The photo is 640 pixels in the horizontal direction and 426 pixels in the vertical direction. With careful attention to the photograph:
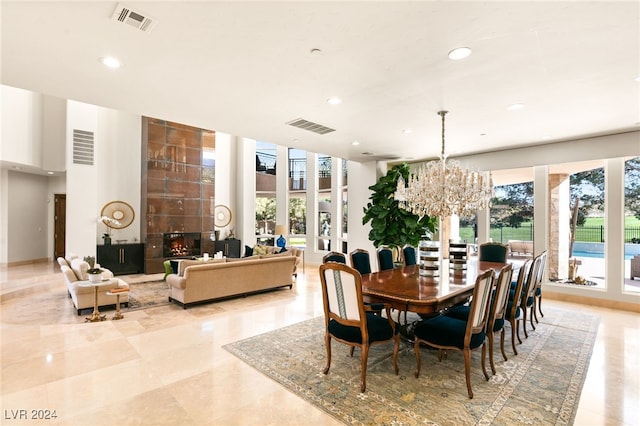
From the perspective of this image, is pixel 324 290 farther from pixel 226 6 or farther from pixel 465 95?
pixel 465 95

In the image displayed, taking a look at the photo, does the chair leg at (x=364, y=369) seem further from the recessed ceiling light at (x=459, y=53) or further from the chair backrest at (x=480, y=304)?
the recessed ceiling light at (x=459, y=53)

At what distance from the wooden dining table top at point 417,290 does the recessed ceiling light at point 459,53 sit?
2.08 meters

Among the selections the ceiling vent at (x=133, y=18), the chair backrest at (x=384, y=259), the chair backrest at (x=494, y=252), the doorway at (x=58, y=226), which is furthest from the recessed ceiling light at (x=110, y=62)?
the doorway at (x=58, y=226)

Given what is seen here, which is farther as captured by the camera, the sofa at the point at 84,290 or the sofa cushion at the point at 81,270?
the sofa cushion at the point at 81,270

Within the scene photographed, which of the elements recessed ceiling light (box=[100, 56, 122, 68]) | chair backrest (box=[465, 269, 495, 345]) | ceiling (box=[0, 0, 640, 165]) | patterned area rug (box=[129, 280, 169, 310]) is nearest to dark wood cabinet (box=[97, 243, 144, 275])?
patterned area rug (box=[129, 280, 169, 310])

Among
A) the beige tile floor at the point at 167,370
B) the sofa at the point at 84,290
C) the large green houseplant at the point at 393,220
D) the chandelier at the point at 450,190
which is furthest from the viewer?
the large green houseplant at the point at 393,220

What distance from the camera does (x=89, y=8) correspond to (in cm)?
204

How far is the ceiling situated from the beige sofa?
2.38 meters

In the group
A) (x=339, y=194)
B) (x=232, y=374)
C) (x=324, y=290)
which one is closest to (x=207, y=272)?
(x=232, y=374)

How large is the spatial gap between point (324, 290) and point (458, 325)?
1.27 meters

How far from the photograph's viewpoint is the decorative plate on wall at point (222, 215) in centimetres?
1032

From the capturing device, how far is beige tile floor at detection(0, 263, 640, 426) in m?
2.35

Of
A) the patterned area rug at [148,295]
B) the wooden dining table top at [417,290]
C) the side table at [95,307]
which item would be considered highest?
the wooden dining table top at [417,290]

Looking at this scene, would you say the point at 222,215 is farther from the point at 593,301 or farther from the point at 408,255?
the point at 593,301
